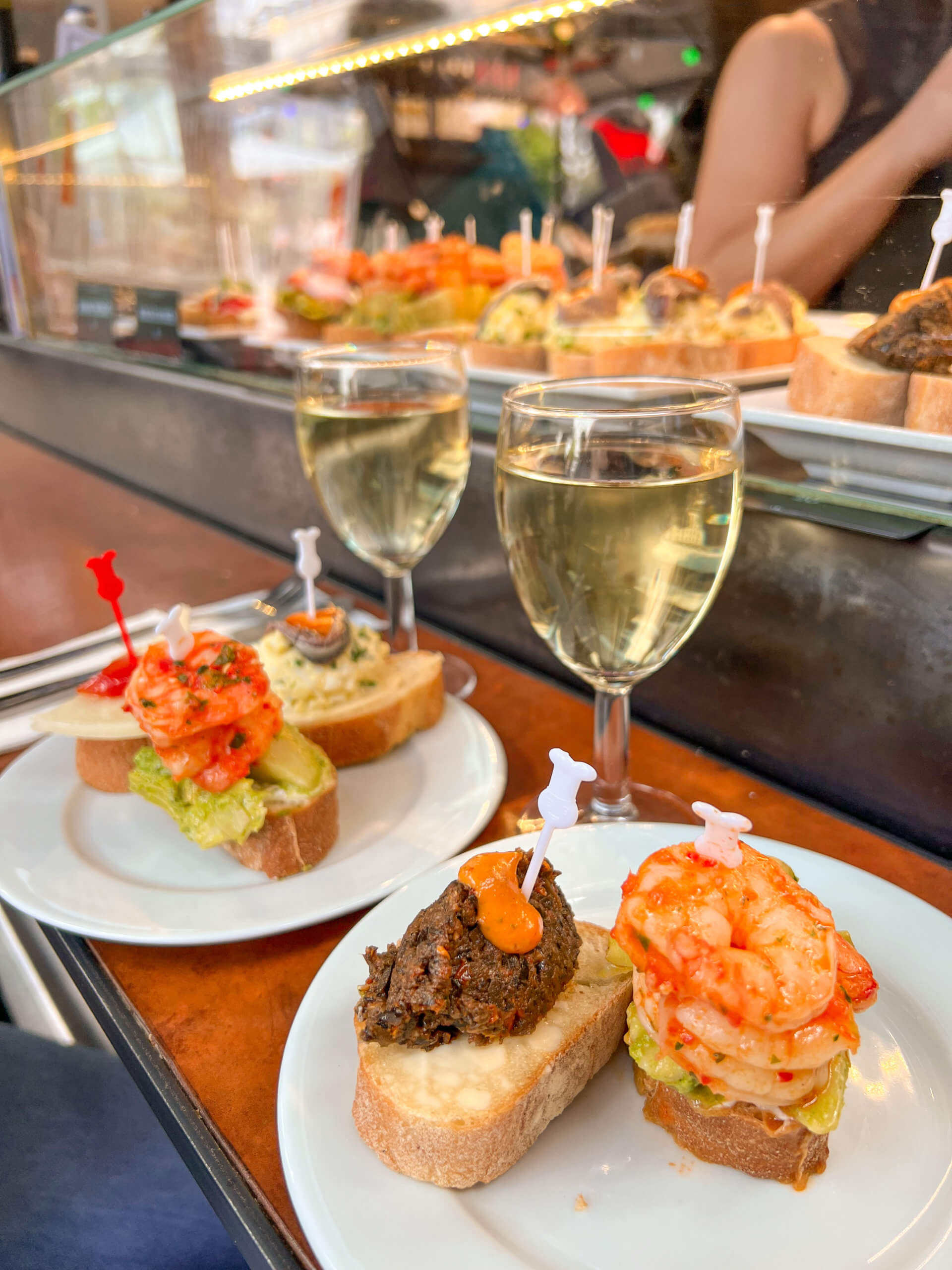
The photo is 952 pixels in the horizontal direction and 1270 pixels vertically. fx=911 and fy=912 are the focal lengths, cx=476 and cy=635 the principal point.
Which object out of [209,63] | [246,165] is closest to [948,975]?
[209,63]

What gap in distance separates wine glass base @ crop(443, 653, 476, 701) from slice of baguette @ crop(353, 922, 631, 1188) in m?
0.61

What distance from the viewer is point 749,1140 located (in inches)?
22.7

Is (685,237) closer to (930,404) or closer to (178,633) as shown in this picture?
(930,404)

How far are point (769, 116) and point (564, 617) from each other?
0.82 meters

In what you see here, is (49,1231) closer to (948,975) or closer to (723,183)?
(948,975)

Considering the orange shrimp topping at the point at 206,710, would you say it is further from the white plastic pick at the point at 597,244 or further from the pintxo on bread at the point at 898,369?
the white plastic pick at the point at 597,244

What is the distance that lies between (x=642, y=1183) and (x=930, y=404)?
2.28 feet

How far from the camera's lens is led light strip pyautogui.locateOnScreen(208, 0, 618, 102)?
1373 millimetres

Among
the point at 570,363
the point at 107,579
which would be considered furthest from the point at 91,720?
the point at 570,363

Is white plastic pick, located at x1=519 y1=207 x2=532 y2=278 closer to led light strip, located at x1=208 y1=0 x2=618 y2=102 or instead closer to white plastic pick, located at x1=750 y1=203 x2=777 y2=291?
led light strip, located at x1=208 y1=0 x2=618 y2=102

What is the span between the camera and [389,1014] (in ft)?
2.00

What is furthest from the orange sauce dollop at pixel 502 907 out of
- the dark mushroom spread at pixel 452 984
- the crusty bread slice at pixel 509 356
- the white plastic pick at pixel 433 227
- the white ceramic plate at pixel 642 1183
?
the white plastic pick at pixel 433 227

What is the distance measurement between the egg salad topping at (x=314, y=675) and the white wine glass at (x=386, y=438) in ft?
0.57

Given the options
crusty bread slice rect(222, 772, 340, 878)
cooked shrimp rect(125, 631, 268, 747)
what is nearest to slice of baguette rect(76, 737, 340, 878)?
crusty bread slice rect(222, 772, 340, 878)
